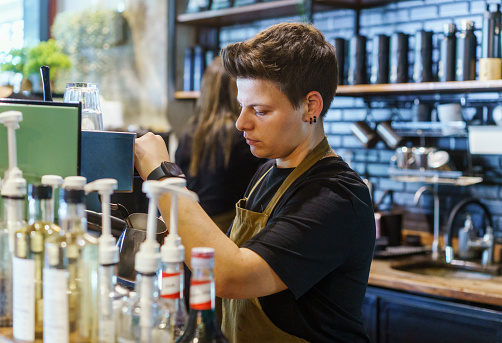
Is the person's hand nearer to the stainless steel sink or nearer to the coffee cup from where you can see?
the stainless steel sink

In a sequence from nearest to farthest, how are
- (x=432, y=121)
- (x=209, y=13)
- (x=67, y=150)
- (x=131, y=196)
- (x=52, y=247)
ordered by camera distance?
(x=52, y=247) → (x=67, y=150) → (x=131, y=196) → (x=432, y=121) → (x=209, y=13)

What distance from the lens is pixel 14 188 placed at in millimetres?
1146

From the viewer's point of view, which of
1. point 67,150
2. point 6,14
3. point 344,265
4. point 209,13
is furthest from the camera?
point 6,14

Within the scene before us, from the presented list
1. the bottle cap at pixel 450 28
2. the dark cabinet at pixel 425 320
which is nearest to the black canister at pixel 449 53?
the bottle cap at pixel 450 28

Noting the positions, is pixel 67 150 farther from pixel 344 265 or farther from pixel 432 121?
pixel 432 121

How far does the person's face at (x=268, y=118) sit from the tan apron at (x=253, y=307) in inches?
2.6

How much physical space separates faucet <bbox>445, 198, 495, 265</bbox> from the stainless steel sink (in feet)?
0.14

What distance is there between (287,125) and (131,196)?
1.47 feet

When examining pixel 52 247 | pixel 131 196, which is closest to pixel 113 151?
pixel 131 196

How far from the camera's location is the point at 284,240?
4.54ft

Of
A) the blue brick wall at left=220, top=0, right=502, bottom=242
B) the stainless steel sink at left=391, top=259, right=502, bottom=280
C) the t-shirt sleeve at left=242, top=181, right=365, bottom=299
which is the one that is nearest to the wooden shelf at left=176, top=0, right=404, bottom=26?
the blue brick wall at left=220, top=0, right=502, bottom=242

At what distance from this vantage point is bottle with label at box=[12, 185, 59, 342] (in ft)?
3.63

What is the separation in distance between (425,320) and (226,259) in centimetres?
159

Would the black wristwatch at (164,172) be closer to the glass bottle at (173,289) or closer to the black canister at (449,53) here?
the glass bottle at (173,289)
